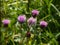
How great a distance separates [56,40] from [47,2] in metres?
0.36

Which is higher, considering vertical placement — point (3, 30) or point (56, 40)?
point (3, 30)

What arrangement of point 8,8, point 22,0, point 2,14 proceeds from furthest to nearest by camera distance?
point 22,0 < point 8,8 < point 2,14

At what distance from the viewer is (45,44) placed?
163 centimetres

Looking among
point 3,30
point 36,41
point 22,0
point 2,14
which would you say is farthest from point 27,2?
point 3,30

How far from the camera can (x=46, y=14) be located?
1.96 m

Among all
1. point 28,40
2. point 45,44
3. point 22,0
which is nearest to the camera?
point 28,40

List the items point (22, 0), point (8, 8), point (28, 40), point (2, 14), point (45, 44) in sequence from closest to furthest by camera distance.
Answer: point (28, 40) < point (45, 44) < point (2, 14) < point (8, 8) < point (22, 0)

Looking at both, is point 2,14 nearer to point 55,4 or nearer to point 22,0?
point 22,0

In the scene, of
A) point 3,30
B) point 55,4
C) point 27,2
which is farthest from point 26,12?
point 3,30

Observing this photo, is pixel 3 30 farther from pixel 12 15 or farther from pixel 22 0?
pixel 22 0

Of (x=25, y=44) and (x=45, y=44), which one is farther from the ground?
(x=25, y=44)

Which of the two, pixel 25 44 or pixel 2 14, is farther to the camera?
pixel 2 14

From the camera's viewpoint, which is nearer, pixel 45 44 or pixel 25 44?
pixel 25 44

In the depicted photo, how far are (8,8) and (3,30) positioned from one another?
0.46 meters
